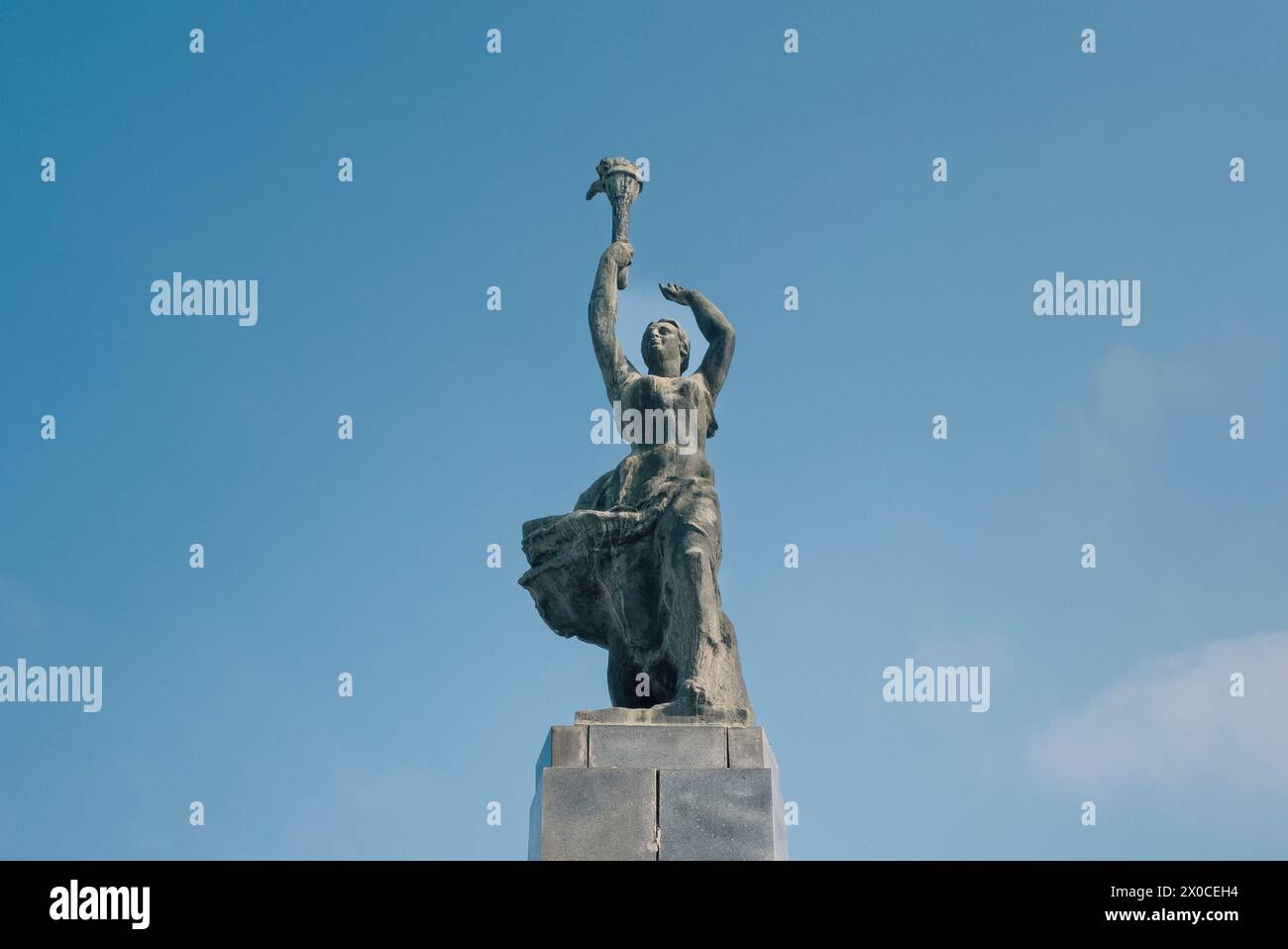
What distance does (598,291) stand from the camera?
16.4 metres

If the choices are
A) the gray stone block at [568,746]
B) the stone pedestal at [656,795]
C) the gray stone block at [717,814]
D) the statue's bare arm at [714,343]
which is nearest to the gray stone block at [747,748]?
the stone pedestal at [656,795]

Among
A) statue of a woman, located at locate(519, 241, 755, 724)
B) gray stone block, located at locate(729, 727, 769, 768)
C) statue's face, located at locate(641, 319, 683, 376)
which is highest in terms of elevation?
statue's face, located at locate(641, 319, 683, 376)

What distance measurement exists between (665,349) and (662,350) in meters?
0.03

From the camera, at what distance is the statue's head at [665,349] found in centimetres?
1619

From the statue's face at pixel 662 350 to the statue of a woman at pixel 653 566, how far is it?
0.03 m

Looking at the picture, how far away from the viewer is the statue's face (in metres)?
16.2

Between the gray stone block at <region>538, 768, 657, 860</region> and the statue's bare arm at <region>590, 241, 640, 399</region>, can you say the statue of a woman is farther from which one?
the gray stone block at <region>538, 768, 657, 860</region>

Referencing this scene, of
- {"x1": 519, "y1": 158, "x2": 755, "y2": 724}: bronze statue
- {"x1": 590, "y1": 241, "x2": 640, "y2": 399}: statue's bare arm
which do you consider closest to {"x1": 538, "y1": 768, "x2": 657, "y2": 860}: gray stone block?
{"x1": 519, "y1": 158, "x2": 755, "y2": 724}: bronze statue

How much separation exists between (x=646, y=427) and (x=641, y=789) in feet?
12.2

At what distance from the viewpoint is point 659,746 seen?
13562 mm

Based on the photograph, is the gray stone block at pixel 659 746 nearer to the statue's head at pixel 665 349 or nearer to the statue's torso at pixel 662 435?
the statue's torso at pixel 662 435

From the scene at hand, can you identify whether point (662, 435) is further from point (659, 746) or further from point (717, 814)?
point (717, 814)
